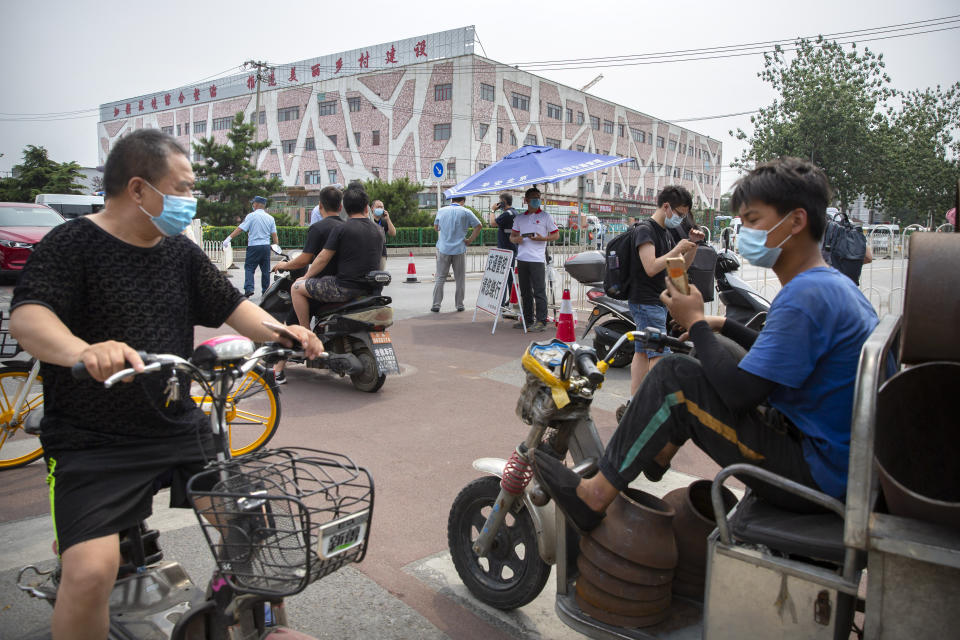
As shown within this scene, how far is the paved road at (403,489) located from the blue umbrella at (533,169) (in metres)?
2.46

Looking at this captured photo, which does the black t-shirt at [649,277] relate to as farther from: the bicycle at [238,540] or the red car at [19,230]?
the red car at [19,230]

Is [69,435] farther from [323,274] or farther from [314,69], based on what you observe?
[314,69]

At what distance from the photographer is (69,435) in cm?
206

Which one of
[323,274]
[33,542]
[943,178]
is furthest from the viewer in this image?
[943,178]

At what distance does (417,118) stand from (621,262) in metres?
45.0

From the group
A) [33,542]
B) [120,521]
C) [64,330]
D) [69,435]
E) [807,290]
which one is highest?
[807,290]

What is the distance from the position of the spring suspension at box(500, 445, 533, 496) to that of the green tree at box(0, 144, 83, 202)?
37.6 meters

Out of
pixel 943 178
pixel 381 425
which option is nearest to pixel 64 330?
pixel 381 425

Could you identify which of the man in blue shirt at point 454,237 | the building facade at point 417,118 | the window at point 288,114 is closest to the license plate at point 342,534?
the man in blue shirt at point 454,237

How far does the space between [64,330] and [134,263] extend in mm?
340

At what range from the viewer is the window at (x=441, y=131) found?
4691cm

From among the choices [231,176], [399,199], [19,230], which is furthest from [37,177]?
[19,230]

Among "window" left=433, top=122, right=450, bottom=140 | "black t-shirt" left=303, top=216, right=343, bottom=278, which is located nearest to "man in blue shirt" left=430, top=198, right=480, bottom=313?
"black t-shirt" left=303, top=216, right=343, bottom=278

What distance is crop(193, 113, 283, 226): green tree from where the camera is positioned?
3341cm
